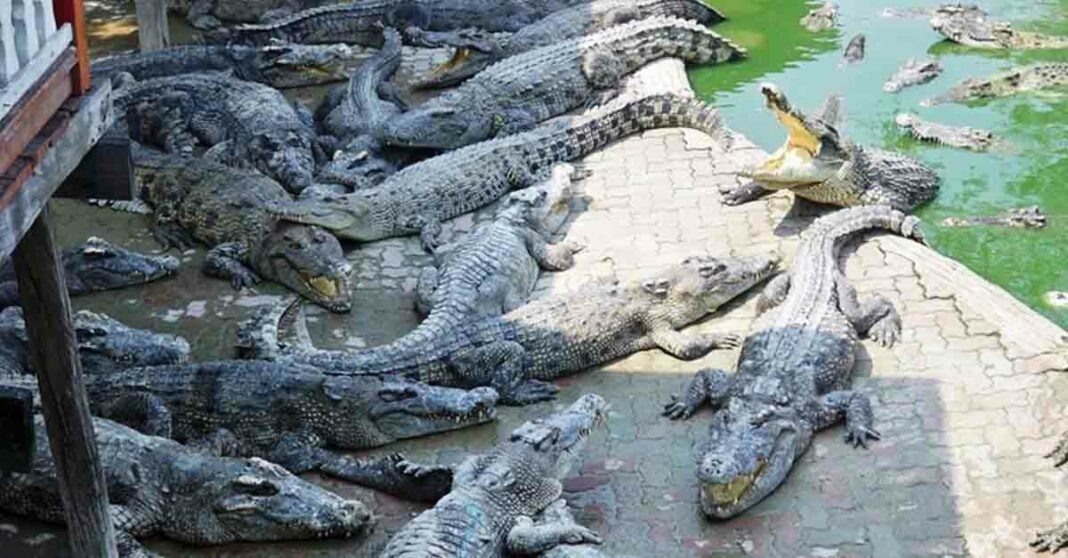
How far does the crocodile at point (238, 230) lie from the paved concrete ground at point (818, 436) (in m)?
0.16

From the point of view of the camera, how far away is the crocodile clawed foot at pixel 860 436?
6.81 m

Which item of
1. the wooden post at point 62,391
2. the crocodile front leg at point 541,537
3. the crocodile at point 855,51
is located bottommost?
the crocodile at point 855,51

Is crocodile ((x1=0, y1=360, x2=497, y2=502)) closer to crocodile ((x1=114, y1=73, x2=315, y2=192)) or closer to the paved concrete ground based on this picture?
the paved concrete ground

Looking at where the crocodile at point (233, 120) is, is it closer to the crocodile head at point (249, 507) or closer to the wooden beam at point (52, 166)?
the crocodile head at point (249, 507)

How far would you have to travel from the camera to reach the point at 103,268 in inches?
342

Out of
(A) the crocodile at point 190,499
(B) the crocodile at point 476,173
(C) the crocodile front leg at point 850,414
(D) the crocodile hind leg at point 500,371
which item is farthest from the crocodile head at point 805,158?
(A) the crocodile at point 190,499

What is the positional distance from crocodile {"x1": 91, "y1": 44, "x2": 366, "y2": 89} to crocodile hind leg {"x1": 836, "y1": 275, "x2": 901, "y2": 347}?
5880 millimetres

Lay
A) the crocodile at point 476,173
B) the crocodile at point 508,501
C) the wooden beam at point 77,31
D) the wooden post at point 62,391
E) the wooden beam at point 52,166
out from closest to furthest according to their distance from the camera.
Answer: the wooden beam at point 52,166, the wooden beam at point 77,31, the wooden post at point 62,391, the crocodile at point 508,501, the crocodile at point 476,173

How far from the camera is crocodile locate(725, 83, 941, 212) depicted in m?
9.01

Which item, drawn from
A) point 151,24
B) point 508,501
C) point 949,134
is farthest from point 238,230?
point 949,134

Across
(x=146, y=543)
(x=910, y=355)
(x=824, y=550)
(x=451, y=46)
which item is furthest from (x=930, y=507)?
Result: (x=451, y=46)

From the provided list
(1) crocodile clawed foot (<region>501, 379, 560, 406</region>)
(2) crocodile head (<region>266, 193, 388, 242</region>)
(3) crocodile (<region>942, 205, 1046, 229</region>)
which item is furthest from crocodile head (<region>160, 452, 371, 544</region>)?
(3) crocodile (<region>942, 205, 1046, 229</region>)

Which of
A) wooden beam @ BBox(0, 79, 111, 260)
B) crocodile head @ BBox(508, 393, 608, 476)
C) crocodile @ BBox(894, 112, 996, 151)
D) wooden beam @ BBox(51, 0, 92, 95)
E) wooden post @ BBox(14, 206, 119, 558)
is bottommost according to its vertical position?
crocodile @ BBox(894, 112, 996, 151)

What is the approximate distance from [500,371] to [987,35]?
717 cm
